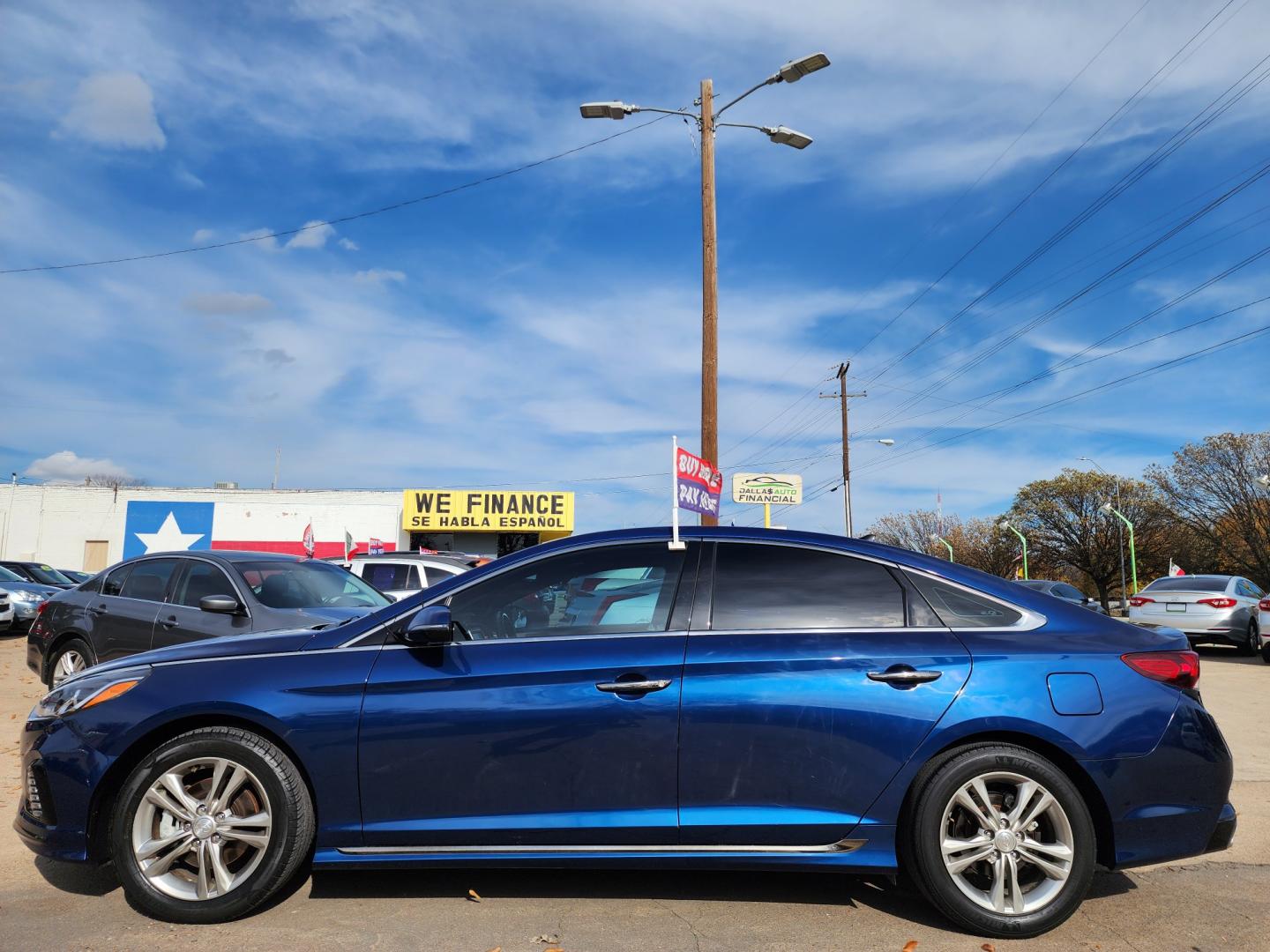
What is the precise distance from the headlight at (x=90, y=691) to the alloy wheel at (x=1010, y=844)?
10.8ft

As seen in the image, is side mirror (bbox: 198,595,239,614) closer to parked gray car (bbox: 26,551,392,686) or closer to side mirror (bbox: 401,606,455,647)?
parked gray car (bbox: 26,551,392,686)

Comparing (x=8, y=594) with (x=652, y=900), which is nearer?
(x=652, y=900)

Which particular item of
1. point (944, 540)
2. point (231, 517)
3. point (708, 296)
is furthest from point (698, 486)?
point (944, 540)

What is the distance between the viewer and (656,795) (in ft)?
11.5

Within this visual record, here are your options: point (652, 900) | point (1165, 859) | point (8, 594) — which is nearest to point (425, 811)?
point (652, 900)

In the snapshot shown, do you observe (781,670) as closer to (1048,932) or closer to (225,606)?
(1048,932)

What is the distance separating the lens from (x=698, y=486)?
10.2 m

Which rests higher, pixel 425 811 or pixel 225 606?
pixel 225 606

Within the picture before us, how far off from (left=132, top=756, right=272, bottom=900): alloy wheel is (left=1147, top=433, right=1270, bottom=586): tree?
47.6 metres

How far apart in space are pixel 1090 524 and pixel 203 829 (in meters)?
61.6

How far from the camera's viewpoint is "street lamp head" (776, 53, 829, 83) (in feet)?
39.1

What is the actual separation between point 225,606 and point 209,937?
11.6ft

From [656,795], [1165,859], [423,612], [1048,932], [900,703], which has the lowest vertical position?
[1048,932]

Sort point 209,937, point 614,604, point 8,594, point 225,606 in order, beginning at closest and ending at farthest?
1. point 209,937
2. point 614,604
3. point 225,606
4. point 8,594
